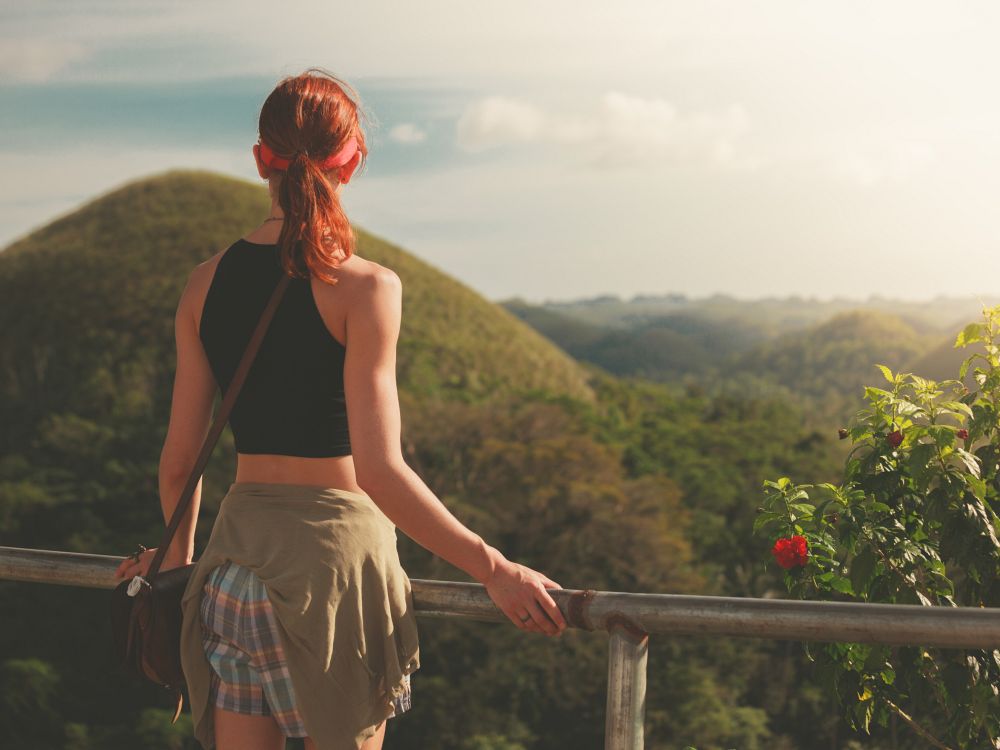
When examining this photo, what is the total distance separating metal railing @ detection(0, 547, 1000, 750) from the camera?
1.56m

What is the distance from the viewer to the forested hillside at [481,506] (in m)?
28.4

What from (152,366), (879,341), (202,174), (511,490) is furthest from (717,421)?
(879,341)

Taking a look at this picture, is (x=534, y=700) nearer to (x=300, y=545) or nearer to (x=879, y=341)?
(x=300, y=545)

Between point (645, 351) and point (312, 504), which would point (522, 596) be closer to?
point (312, 504)

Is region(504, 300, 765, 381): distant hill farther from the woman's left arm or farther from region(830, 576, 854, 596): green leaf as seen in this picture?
the woman's left arm

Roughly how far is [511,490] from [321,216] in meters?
32.6

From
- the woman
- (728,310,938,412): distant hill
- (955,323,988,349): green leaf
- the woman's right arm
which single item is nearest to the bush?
(955,323,988,349): green leaf

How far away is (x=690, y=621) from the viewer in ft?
5.48

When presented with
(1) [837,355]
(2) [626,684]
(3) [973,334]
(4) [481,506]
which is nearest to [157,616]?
(2) [626,684]

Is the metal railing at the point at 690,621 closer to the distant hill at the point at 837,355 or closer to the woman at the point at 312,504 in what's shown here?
the woman at the point at 312,504

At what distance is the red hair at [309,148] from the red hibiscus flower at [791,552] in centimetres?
129

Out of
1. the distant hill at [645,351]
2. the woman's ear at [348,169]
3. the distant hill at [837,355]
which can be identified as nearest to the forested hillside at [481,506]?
the woman's ear at [348,169]

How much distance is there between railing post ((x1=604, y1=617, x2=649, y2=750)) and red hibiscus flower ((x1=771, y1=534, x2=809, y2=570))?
83cm

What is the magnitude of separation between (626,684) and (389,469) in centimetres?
53
